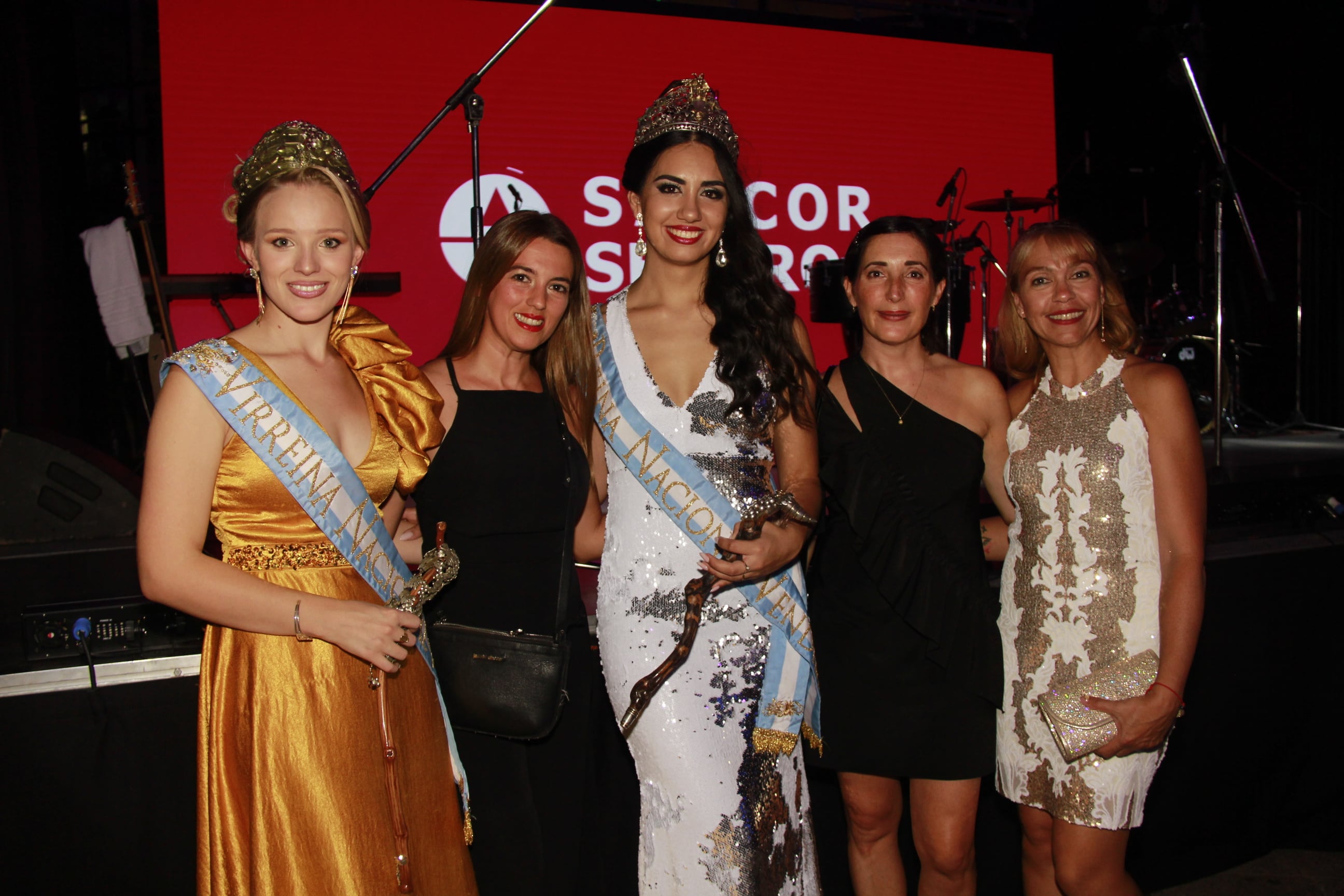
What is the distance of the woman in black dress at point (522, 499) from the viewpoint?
5.40 ft

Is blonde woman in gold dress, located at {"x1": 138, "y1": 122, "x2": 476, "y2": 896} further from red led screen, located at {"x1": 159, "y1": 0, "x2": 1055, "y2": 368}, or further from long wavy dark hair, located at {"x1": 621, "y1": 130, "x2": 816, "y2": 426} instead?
red led screen, located at {"x1": 159, "y1": 0, "x2": 1055, "y2": 368}

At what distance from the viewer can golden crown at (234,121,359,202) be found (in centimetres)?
126

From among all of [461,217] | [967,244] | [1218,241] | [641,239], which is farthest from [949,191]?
[641,239]

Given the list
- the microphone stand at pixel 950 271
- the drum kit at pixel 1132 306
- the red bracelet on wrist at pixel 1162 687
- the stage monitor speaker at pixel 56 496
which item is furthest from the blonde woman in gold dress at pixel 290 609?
the microphone stand at pixel 950 271

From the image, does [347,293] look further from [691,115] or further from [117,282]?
[117,282]

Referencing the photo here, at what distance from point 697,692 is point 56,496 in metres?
2.16

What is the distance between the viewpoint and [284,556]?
1.27 meters

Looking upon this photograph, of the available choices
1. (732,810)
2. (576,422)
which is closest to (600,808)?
(732,810)

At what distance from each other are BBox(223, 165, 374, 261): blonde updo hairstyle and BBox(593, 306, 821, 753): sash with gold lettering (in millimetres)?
618

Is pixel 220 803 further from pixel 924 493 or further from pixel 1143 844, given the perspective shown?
pixel 1143 844

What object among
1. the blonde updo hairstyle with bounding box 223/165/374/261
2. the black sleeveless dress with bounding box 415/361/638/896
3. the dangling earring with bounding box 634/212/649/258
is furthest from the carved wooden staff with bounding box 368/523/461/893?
the dangling earring with bounding box 634/212/649/258

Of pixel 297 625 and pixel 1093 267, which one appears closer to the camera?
A: pixel 297 625

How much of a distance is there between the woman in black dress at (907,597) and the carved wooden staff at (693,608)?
0.30m

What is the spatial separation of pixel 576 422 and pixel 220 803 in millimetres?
918
